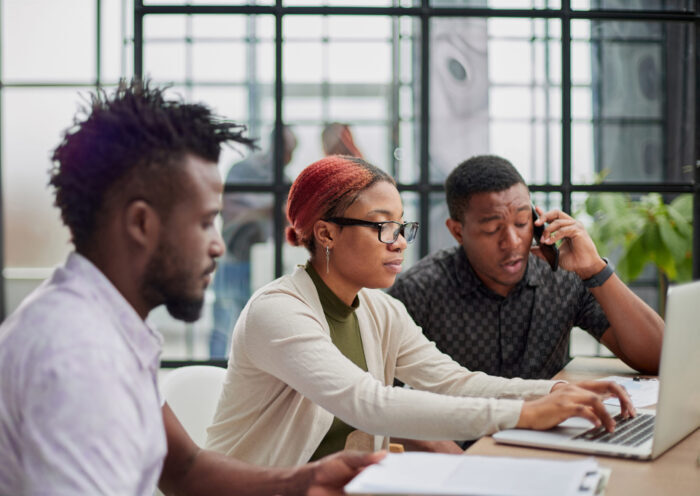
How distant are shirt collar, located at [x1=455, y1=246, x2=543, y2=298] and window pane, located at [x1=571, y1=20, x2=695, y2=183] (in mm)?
464

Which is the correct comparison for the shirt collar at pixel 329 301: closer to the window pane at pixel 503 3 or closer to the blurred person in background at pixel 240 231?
the blurred person in background at pixel 240 231

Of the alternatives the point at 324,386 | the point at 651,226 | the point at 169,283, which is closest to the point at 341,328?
the point at 324,386

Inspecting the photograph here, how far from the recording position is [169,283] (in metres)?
1.09

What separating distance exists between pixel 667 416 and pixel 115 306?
102 cm

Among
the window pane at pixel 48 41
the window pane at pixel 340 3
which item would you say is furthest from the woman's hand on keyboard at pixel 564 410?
the window pane at pixel 48 41

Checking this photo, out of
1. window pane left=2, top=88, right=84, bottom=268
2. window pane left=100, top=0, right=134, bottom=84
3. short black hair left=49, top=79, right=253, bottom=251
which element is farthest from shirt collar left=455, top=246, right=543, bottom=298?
window pane left=2, top=88, right=84, bottom=268

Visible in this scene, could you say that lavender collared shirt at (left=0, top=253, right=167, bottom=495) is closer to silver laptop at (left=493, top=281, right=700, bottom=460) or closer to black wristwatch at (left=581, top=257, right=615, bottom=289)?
silver laptop at (left=493, top=281, right=700, bottom=460)

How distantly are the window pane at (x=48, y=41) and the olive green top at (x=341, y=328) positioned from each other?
12.3ft

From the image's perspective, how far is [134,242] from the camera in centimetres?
105

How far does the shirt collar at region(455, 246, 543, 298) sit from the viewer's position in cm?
246

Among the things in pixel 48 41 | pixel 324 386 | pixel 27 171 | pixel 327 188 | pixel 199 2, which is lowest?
pixel 324 386

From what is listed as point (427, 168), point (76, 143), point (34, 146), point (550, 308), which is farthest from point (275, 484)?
point (34, 146)

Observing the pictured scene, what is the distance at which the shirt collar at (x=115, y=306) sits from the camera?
102 cm

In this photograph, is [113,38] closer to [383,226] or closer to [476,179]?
[476,179]
